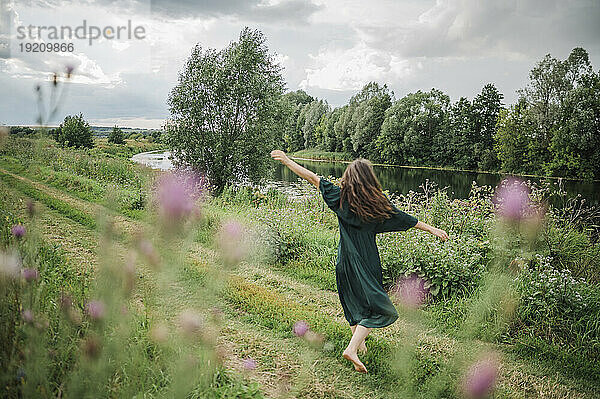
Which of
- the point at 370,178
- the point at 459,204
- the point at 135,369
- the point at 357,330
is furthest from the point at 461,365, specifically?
the point at 459,204

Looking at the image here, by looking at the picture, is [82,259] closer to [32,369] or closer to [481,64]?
[32,369]

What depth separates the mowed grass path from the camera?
314cm

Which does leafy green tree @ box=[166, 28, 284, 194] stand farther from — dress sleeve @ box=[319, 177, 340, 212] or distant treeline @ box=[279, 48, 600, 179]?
dress sleeve @ box=[319, 177, 340, 212]

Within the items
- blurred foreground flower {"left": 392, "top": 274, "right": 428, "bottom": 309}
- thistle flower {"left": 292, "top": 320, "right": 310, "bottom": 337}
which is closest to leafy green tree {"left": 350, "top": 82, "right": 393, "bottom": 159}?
blurred foreground flower {"left": 392, "top": 274, "right": 428, "bottom": 309}

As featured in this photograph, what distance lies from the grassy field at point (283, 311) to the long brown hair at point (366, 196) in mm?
979

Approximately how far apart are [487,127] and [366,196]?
1642 inches

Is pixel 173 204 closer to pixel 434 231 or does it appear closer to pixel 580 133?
pixel 434 231

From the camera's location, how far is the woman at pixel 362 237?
342cm

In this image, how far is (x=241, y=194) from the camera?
36.9 ft

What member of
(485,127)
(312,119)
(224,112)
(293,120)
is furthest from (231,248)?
(312,119)

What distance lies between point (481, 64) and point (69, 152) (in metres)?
38.3

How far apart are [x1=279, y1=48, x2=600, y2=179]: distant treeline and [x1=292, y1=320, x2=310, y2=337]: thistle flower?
2194cm

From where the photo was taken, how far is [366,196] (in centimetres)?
343

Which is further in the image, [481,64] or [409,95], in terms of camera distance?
[409,95]
